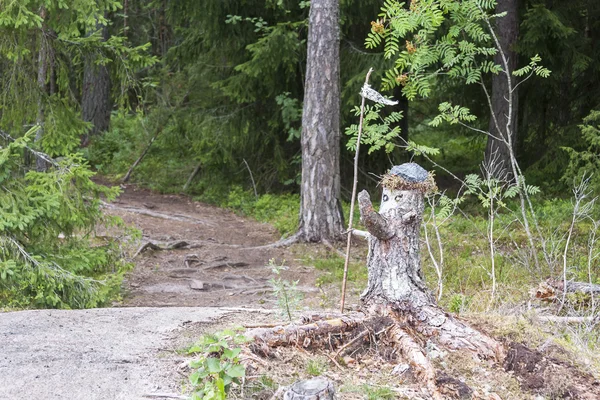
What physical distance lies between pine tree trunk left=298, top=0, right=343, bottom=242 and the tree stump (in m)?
Result: 7.72

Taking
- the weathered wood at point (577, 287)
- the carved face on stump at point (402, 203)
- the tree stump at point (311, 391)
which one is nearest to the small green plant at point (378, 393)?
the tree stump at point (311, 391)

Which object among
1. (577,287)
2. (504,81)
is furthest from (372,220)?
(504,81)

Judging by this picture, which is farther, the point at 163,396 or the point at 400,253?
the point at 400,253

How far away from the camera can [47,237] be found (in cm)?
→ 803

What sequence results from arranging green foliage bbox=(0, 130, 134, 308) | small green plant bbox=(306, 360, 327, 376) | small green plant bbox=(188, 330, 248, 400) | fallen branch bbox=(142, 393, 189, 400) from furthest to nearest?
green foliage bbox=(0, 130, 134, 308), small green plant bbox=(306, 360, 327, 376), fallen branch bbox=(142, 393, 189, 400), small green plant bbox=(188, 330, 248, 400)

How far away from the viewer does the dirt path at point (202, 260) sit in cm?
923

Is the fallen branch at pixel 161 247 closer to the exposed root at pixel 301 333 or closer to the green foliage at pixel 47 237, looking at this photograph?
the green foliage at pixel 47 237

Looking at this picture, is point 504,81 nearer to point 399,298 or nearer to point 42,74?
point 42,74

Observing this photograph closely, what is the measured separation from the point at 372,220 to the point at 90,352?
78.9 inches

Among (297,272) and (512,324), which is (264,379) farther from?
(297,272)

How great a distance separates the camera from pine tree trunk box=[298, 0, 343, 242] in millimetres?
11391

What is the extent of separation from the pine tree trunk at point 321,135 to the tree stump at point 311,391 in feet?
25.3

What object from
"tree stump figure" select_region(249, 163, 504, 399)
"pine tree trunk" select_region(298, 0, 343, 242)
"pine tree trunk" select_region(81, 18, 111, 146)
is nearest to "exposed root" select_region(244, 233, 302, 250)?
"pine tree trunk" select_region(298, 0, 343, 242)

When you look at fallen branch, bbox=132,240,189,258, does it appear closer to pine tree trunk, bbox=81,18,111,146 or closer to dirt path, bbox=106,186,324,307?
dirt path, bbox=106,186,324,307
